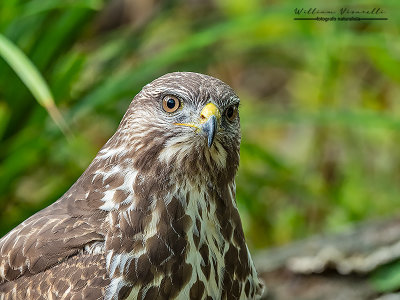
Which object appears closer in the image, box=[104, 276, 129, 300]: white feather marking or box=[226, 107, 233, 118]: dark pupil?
box=[104, 276, 129, 300]: white feather marking

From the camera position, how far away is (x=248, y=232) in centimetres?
623

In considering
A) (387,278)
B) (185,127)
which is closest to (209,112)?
(185,127)

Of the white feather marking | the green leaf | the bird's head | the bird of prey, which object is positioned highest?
the bird's head

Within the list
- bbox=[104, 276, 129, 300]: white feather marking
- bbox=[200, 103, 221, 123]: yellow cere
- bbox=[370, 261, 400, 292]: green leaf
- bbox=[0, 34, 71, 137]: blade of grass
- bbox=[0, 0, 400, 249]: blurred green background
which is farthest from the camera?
bbox=[0, 0, 400, 249]: blurred green background

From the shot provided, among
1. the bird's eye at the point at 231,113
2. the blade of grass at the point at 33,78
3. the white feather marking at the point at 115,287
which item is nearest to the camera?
the white feather marking at the point at 115,287

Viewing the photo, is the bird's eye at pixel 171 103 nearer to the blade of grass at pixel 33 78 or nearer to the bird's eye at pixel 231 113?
the bird's eye at pixel 231 113

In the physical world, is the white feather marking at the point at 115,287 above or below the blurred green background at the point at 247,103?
below

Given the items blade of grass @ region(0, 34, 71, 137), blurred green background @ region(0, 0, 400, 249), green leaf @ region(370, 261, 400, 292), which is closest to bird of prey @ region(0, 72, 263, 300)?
blade of grass @ region(0, 34, 71, 137)

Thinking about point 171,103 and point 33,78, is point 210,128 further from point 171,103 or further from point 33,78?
point 33,78

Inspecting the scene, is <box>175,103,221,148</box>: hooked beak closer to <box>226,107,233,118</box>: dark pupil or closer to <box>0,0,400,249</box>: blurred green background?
<box>226,107,233,118</box>: dark pupil

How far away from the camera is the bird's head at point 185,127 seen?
10.8ft

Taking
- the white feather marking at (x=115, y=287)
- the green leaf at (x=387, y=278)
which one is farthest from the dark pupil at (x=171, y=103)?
the green leaf at (x=387, y=278)

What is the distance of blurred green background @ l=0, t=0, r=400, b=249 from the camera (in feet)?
16.1

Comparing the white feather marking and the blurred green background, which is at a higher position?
the blurred green background
